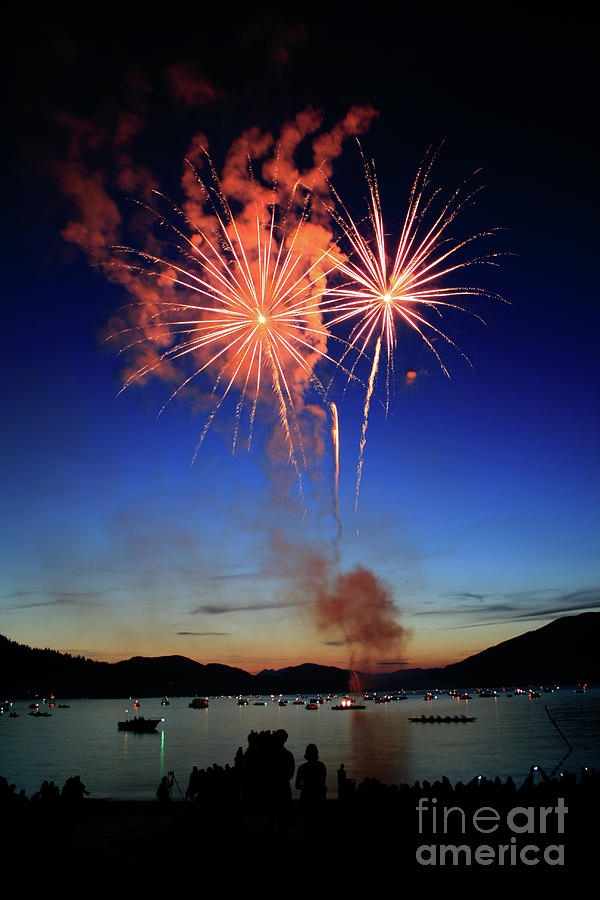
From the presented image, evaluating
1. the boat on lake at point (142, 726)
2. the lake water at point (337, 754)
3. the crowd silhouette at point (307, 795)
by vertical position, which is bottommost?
the boat on lake at point (142, 726)

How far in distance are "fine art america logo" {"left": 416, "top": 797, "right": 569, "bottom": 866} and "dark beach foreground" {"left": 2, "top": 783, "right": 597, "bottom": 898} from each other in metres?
0.04

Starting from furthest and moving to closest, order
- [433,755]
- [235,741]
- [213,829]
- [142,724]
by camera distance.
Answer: [142,724], [235,741], [433,755], [213,829]

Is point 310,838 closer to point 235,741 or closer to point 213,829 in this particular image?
point 213,829

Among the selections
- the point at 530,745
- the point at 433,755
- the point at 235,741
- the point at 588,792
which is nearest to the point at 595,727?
the point at 530,745

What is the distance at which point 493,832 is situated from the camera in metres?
9.95

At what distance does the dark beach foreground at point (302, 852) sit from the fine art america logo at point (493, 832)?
35 millimetres

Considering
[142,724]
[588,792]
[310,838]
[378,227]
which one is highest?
[378,227]

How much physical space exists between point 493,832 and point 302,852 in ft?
12.1

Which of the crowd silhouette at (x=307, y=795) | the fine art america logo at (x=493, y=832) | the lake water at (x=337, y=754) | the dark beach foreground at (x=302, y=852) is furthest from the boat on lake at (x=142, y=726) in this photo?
the fine art america logo at (x=493, y=832)

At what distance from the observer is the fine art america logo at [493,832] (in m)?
8.48

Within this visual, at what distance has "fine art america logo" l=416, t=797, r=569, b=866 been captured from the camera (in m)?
8.48

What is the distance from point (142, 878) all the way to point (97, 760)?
64757 millimetres

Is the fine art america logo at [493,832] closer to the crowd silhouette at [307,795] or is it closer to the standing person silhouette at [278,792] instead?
the crowd silhouette at [307,795]

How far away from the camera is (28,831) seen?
1042 centimetres
